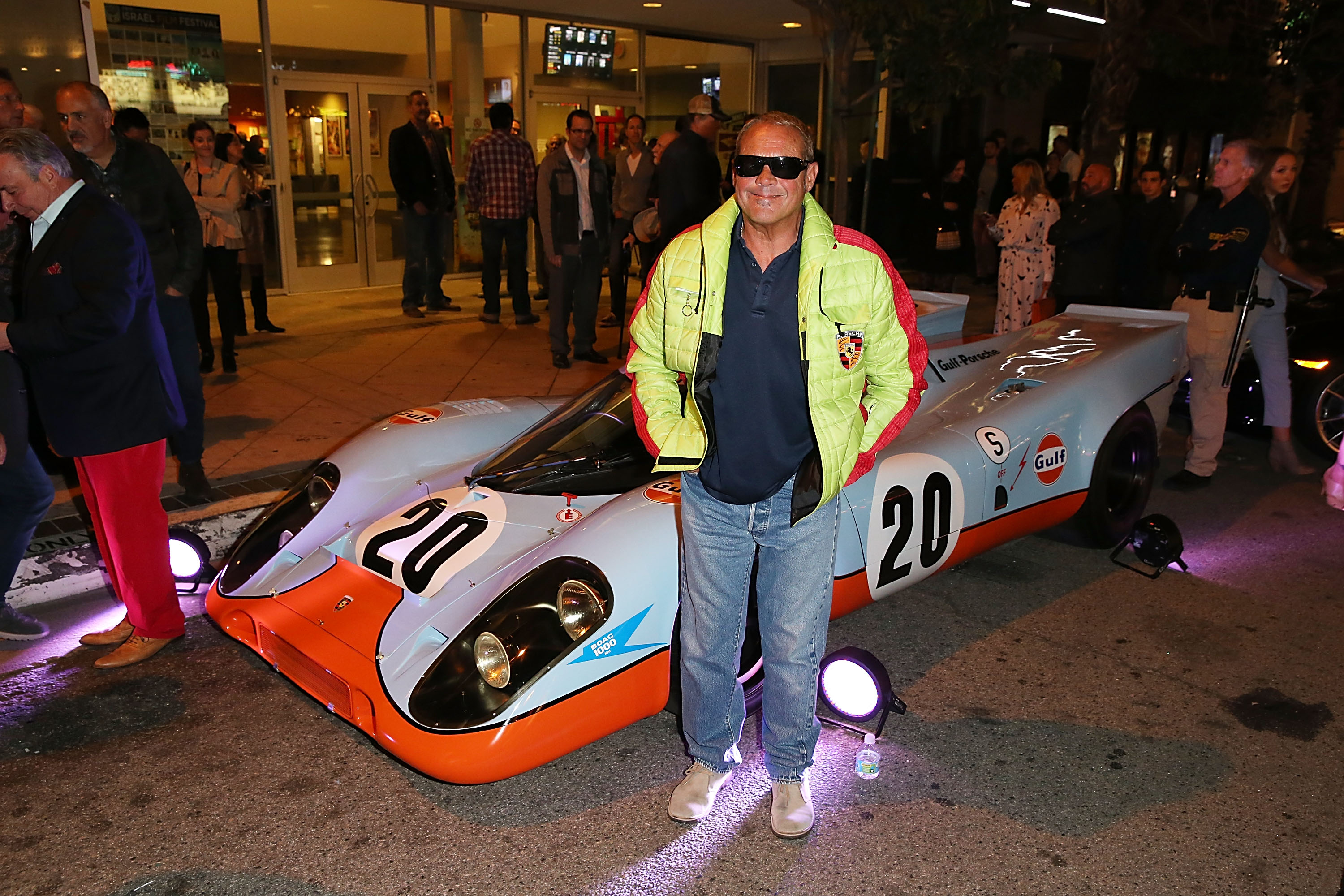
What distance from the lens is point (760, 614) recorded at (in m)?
2.76

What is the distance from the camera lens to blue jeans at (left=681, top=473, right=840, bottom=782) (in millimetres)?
2598

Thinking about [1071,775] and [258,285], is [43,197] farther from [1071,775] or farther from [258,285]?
[258,285]

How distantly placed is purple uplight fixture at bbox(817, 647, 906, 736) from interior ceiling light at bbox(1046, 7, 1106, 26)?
41.6 feet

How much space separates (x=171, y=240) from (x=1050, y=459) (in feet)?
13.9

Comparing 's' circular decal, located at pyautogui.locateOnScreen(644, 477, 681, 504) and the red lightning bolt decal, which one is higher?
's' circular decal, located at pyautogui.locateOnScreen(644, 477, 681, 504)

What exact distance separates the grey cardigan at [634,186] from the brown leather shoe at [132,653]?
6.38 metres

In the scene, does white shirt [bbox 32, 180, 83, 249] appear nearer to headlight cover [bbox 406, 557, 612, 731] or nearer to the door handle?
headlight cover [bbox 406, 557, 612, 731]

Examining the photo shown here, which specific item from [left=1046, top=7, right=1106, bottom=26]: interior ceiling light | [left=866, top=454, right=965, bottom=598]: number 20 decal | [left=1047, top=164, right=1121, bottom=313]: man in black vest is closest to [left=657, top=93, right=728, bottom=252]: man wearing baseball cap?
[left=1047, top=164, right=1121, bottom=313]: man in black vest

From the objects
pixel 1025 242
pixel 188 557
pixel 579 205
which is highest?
pixel 579 205

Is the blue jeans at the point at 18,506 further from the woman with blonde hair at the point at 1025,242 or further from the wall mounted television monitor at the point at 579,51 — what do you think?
the wall mounted television monitor at the point at 579,51

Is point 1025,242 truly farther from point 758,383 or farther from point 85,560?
point 85,560

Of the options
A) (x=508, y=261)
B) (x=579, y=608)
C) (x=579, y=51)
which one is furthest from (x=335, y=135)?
(x=579, y=608)

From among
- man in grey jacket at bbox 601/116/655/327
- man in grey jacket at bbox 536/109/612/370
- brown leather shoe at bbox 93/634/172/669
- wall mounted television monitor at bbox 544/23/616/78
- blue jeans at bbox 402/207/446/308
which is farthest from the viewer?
wall mounted television monitor at bbox 544/23/616/78

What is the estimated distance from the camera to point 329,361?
804cm
